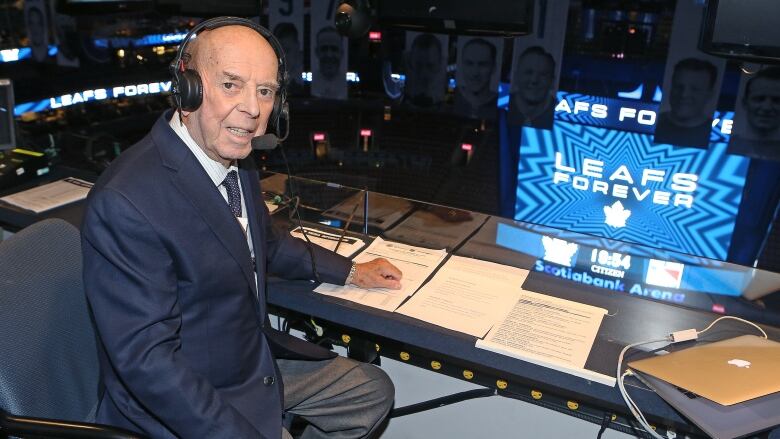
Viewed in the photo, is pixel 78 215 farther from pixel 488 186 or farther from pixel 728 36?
pixel 488 186

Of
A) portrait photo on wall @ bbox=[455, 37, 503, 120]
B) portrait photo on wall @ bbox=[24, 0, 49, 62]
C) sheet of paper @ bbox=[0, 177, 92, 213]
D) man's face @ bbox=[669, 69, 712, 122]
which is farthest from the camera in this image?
portrait photo on wall @ bbox=[24, 0, 49, 62]

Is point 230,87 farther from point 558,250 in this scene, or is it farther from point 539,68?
point 539,68

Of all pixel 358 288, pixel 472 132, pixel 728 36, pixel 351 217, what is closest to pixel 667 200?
pixel 472 132

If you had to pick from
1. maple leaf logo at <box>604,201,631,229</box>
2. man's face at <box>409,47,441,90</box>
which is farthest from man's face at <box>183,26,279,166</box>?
maple leaf logo at <box>604,201,631,229</box>

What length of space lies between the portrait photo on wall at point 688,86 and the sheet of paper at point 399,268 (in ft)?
11.4

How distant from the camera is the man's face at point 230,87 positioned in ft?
4.72

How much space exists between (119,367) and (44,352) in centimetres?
27

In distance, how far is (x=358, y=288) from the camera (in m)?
1.88

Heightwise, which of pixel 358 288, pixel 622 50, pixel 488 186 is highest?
pixel 622 50

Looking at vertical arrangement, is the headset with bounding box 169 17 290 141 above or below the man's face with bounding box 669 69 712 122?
above

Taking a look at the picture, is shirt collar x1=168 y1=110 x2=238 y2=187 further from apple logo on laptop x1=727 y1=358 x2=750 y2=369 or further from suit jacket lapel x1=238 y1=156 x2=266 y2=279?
apple logo on laptop x1=727 y1=358 x2=750 y2=369

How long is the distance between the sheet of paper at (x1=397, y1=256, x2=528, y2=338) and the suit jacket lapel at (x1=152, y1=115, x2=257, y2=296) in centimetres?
51

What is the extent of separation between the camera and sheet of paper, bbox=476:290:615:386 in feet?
4.91

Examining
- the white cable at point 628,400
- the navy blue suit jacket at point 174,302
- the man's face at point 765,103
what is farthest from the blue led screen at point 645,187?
the navy blue suit jacket at point 174,302
